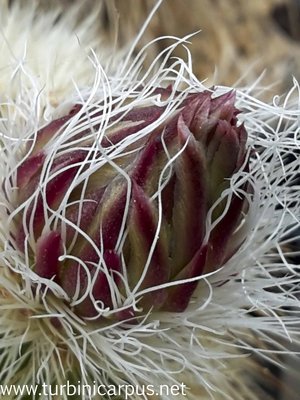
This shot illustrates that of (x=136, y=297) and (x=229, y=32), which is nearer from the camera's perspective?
(x=136, y=297)

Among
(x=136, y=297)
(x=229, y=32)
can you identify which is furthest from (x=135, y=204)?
(x=229, y=32)

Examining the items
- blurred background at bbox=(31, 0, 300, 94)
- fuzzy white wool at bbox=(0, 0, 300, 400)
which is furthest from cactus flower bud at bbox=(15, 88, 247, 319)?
blurred background at bbox=(31, 0, 300, 94)

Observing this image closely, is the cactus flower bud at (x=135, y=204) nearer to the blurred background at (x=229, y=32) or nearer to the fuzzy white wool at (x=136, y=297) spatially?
the fuzzy white wool at (x=136, y=297)

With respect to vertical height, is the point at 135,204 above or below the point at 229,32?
above

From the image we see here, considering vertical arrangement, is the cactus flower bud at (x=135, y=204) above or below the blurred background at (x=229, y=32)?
above

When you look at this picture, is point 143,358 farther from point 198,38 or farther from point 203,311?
point 198,38

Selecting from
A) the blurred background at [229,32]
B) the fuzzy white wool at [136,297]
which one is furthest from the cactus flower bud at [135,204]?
the blurred background at [229,32]

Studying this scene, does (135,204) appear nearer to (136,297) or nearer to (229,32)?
(136,297)

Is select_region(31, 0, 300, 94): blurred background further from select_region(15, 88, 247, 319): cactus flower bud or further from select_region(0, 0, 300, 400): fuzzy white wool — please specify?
select_region(15, 88, 247, 319): cactus flower bud
